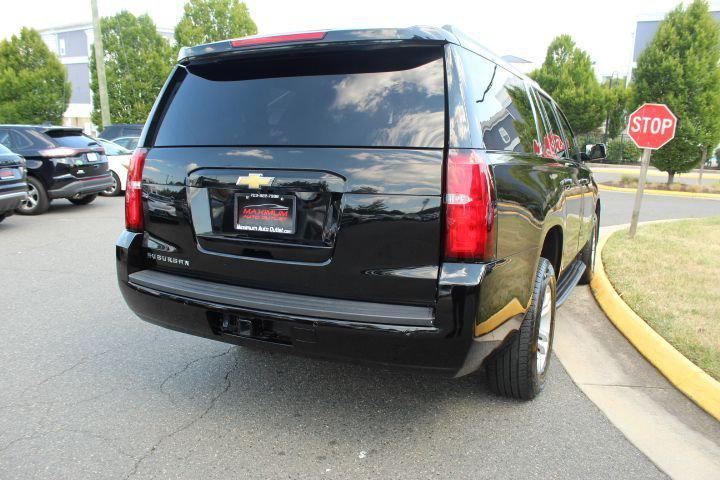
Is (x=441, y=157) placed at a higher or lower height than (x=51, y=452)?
higher

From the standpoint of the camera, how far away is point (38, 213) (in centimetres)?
982

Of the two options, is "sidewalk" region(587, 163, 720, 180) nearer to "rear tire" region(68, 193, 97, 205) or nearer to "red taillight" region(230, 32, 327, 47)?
"rear tire" region(68, 193, 97, 205)

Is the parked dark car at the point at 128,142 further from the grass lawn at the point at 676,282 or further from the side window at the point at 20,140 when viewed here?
the grass lawn at the point at 676,282

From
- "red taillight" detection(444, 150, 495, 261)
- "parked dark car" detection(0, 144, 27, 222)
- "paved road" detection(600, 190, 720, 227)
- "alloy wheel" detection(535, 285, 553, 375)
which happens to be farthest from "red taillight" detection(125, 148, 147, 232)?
"paved road" detection(600, 190, 720, 227)

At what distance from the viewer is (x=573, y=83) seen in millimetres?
28375


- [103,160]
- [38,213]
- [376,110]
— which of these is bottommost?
[38,213]

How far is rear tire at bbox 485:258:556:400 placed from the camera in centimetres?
284

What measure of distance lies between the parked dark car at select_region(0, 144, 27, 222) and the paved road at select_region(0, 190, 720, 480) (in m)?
4.64

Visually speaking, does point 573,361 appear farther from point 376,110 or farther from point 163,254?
point 163,254

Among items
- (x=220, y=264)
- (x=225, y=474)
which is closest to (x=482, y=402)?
(x=225, y=474)

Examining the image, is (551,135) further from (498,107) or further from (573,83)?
(573,83)

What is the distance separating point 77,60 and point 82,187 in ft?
177

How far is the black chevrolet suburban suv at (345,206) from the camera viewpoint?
2258mm

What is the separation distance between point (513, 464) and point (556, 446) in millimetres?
306
